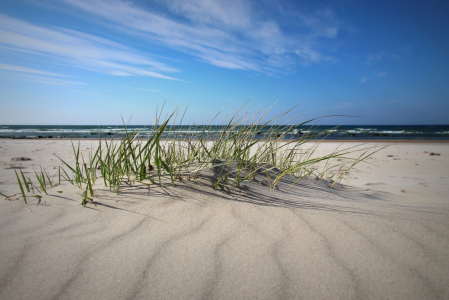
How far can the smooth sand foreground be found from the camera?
74 cm

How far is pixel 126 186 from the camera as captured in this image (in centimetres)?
158

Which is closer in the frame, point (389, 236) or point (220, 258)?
point (220, 258)

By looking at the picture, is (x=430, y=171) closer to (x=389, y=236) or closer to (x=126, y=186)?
(x=389, y=236)

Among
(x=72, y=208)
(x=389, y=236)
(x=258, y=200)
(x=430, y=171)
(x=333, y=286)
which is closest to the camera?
(x=333, y=286)

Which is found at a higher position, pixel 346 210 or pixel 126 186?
pixel 126 186

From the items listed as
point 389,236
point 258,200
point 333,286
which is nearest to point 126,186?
point 258,200

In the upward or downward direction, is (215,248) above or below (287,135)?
above

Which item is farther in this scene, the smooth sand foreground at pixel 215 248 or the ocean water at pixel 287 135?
the ocean water at pixel 287 135

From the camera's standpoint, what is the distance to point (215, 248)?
938mm

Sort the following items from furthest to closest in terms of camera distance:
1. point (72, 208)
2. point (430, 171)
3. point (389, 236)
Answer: point (430, 171) < point (72, 208) < point (389, 236)

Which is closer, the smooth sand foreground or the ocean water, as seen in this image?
the smooth sand foreground

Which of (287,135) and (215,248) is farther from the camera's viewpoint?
(287,135)

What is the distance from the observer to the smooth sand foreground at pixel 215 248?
743 millimetres

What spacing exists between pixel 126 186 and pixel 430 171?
508 centimetres
